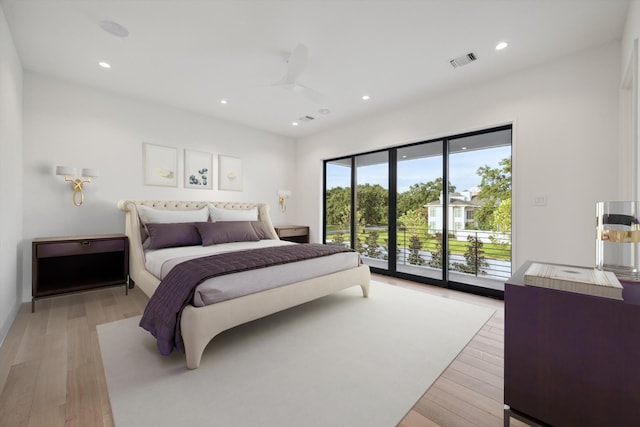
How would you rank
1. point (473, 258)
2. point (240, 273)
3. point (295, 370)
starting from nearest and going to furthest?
point (295, 370)
point (240, 273)
point (473, 258)

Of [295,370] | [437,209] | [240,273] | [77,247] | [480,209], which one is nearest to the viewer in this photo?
[295,370]

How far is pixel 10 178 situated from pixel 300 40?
3026 millimetres

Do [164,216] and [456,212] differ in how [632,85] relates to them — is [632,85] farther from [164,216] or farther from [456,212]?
[164,216]

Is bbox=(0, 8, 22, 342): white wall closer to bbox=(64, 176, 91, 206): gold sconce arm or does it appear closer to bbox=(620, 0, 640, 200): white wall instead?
bbox=(64, 176, 91, 206): gold sconce arm

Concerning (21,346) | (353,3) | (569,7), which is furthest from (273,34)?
(21,346)

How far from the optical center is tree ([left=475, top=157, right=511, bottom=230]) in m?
3.46

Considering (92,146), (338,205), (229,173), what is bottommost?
(338,205)

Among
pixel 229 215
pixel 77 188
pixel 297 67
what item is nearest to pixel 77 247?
pixel 77 188

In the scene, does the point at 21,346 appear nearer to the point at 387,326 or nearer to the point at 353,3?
the point at 387,326

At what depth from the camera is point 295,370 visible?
1.90 m

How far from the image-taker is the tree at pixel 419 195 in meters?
4.04

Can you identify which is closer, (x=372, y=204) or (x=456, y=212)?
(x=456, y=212)

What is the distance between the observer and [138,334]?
2426mm

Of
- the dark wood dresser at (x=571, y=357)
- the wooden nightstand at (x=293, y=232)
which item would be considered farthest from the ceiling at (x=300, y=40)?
the wooden nightstand at (x=293, y=232)
